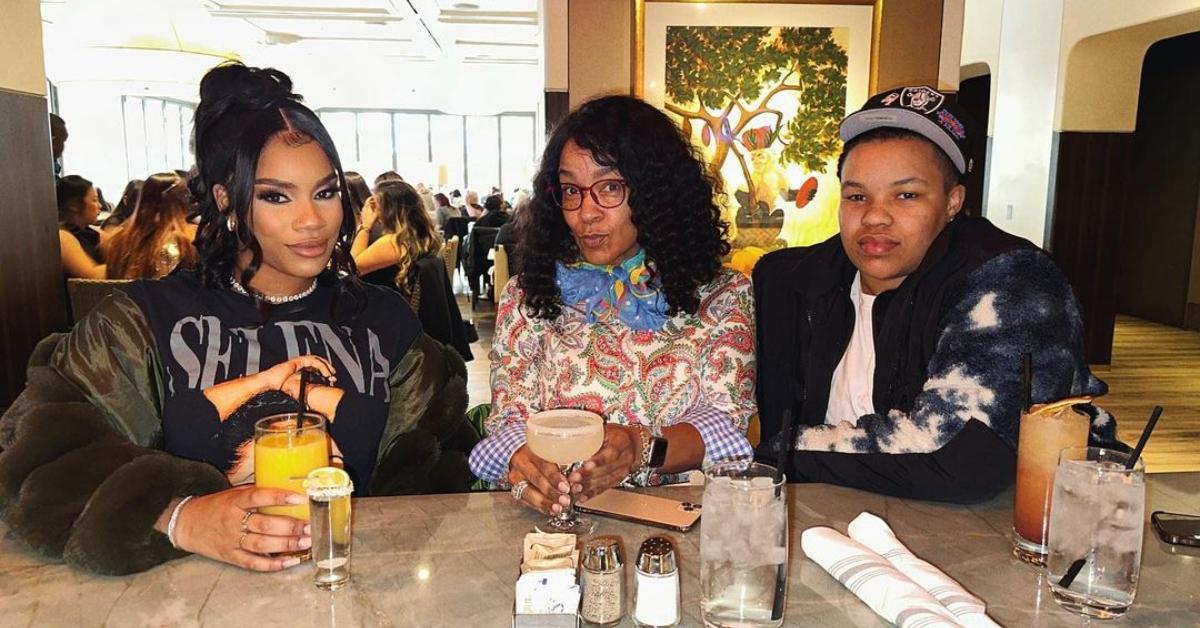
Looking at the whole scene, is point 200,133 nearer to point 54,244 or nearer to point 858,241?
point 858,241

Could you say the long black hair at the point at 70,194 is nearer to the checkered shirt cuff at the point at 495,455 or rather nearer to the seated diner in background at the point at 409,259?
the seated diner in background at the point at 409,259

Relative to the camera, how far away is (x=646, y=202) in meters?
1.84

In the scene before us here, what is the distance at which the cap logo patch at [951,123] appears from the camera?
1667 mm

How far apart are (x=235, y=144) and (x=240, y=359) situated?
0.42m

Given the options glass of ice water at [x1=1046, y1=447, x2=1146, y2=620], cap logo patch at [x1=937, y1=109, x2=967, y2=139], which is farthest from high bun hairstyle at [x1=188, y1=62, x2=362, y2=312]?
glass of ice water at [x1=1046, y1=447, x2=1146, y2=620]

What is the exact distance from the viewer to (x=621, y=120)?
1.85 metres

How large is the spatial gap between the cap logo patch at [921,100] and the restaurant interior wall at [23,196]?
12.8ft

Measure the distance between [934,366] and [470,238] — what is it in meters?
8.76

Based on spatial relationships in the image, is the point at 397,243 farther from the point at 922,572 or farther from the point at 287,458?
the point at 922,572

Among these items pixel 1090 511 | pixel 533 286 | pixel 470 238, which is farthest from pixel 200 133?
pixel 470 238

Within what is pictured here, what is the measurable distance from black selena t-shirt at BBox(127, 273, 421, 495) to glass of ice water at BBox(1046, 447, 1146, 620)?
124 centimetres

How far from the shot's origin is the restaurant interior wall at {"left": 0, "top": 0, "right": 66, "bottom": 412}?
3.76 m

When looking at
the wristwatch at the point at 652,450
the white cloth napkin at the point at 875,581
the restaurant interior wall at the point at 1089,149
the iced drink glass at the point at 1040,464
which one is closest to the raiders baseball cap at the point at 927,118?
the iced drink glass at the point at 1040,464

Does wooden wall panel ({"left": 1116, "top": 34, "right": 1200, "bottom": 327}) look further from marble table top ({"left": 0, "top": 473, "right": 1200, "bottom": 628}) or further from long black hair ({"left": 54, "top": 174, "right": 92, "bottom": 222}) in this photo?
long black hair ({"left": 54, "top": 174, "right": 92, "bottom": 222})
